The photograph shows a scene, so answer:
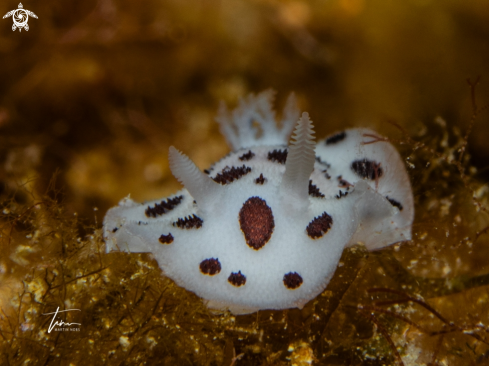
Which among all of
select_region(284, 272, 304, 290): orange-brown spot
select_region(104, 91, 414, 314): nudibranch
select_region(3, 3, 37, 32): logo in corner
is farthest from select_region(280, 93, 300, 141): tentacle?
select_region(3, 3, 37, 32): logo in corner

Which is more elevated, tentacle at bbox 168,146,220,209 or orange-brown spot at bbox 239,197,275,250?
tentacle at bbox 168,146,220,209

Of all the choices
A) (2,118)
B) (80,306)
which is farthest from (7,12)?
(80,306)

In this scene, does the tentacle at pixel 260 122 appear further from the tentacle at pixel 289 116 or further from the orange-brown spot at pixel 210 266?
the orange-brown spot at pixel 210 266

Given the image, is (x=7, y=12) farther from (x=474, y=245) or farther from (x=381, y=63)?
(x=474, y=245)

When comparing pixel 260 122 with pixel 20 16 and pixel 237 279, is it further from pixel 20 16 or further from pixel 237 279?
pixel 20 16

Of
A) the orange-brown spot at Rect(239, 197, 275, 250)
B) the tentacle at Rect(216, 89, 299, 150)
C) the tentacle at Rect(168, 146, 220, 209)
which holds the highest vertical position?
the tentacle at Rect(216, 89, 299, 150)

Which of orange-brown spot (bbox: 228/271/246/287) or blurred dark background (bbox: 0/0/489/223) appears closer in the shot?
orange-brown spot (bbox: 228/271/246/287)

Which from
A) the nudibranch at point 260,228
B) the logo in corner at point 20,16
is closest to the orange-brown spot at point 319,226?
the nudibranch at point 260,228

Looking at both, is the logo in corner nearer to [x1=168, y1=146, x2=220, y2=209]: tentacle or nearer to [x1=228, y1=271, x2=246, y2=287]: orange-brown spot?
[x1=168, y1=146, x2=220, y2=209]: tentacle
